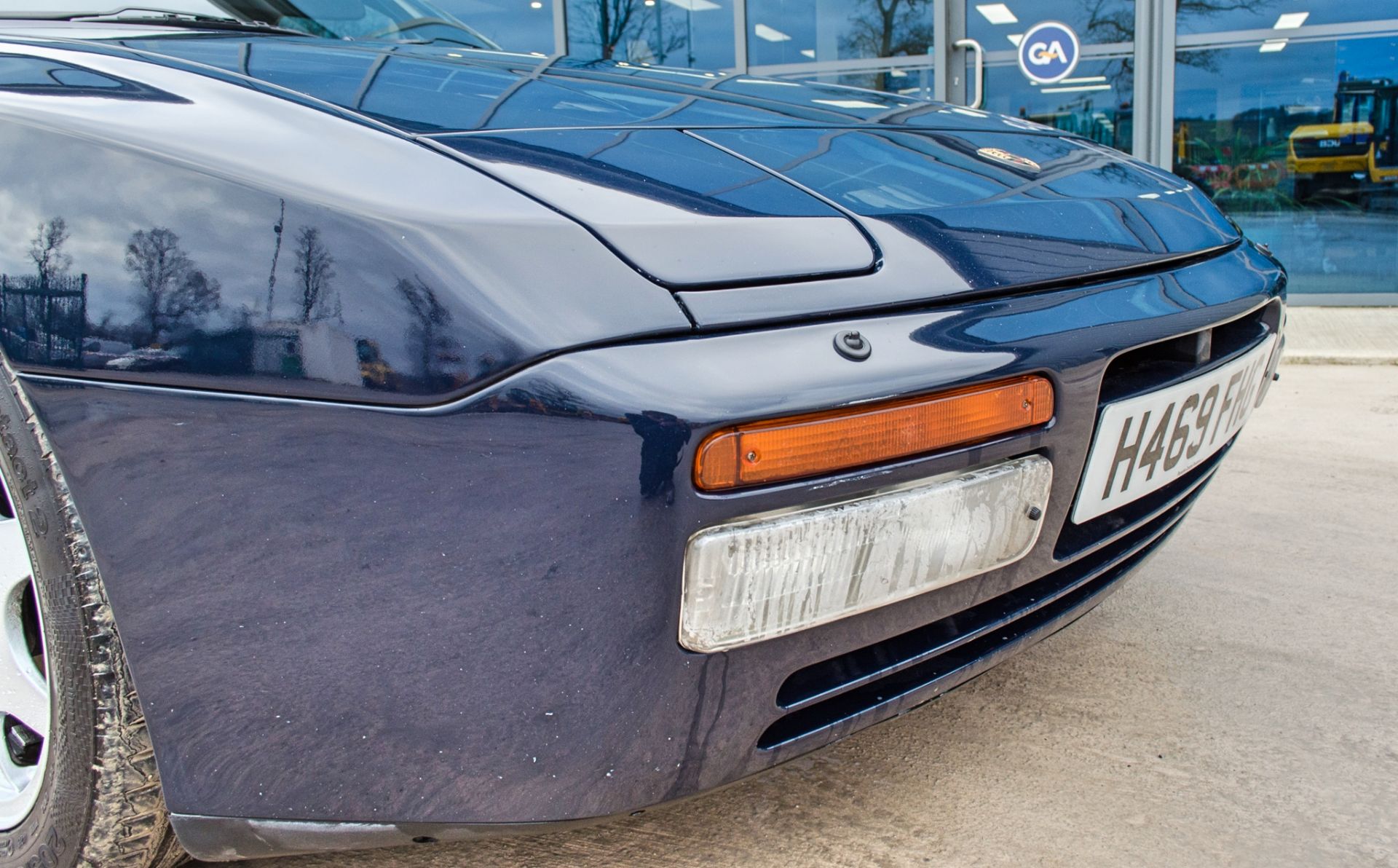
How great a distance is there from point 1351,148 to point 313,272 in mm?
7936

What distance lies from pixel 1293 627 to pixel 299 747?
1.87 meters

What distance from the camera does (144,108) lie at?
3.64ft

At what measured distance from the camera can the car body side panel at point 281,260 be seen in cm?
96

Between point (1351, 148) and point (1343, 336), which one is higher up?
point (1351, 148)

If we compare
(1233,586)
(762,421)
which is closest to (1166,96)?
(1233,586)

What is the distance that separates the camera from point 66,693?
1.14 metres

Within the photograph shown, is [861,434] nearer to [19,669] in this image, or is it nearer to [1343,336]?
[19,669]

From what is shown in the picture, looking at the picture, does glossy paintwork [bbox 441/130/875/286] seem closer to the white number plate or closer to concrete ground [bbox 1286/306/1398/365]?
the white number plate

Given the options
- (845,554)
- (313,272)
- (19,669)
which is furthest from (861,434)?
(19,669)

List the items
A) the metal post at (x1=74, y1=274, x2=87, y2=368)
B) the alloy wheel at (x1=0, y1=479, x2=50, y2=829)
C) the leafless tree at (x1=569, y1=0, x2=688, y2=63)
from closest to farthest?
the metal post at (x1=74, y1=274, x2=87, y2=368) → the alloy wheel at (x1=0, y1=479, x2=50, y2=829) → the leafless tree at (x1=569, y1=0, x2=688, y2=63)

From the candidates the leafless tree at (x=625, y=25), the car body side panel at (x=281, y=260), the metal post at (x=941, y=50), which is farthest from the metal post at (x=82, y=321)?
the metal post at (x=941, y=50)

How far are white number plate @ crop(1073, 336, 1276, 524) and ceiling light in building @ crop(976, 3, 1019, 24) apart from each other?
643cm

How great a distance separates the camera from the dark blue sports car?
952 mm

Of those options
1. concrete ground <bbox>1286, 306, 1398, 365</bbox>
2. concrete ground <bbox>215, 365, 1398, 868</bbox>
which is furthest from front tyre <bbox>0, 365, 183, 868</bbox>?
concrete ground <bbox>1286, 306, 1398, 365</bbox>
